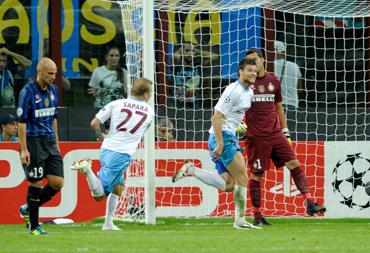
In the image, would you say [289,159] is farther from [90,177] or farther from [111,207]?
[90,177]

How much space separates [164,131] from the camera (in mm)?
16516

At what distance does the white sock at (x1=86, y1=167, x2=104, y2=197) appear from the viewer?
13367mm

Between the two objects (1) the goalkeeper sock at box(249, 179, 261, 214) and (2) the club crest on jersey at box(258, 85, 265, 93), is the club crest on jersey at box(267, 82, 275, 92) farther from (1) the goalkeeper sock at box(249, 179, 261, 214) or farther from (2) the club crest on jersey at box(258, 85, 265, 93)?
(1) the goalkeeper sock at box(249, 179, 261, 214)

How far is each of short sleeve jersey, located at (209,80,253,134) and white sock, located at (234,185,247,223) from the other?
684mm

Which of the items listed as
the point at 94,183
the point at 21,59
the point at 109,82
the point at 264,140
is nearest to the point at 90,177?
the point at 94,183

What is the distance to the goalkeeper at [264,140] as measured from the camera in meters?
14.7

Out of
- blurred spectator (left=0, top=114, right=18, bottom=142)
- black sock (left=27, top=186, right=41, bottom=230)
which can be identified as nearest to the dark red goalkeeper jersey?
black sock (left=27, top=186, right=41, bottom=230)

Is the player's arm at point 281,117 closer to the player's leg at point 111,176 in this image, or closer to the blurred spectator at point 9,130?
the player's leg at point 111,176

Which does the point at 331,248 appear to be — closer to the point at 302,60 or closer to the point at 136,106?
the point at 136,106

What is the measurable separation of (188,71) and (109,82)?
146 cm

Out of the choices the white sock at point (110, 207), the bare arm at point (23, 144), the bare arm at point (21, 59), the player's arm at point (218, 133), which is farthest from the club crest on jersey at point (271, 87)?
the bare arm at point (21, 59)

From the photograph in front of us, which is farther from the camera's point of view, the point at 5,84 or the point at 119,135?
the point at 5,84

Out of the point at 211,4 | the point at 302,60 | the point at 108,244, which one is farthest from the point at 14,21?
the point at 108,244

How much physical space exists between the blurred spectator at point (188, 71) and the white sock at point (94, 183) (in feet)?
13.5
